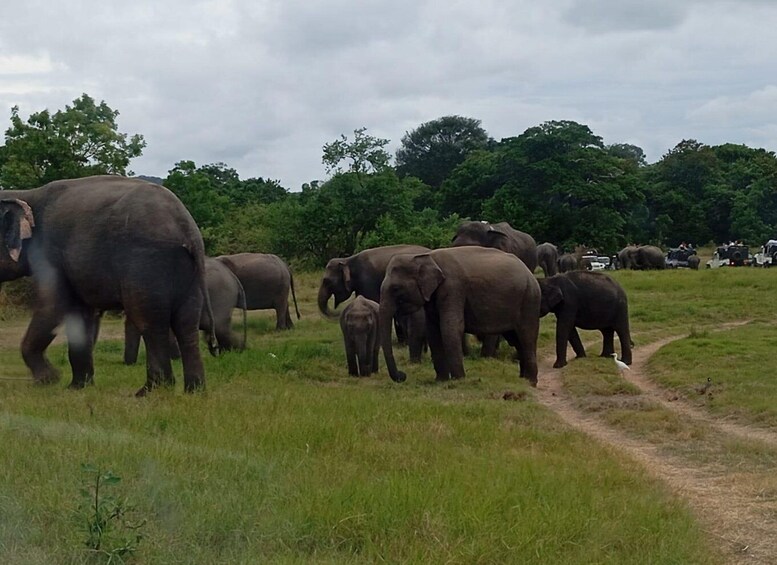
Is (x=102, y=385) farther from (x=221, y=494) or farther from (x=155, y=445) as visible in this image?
(x=221, y=494)

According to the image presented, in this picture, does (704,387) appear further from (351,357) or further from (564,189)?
(564,189)

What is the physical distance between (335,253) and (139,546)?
30.9m

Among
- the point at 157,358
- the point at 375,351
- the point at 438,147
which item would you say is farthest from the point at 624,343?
the point at 438,147

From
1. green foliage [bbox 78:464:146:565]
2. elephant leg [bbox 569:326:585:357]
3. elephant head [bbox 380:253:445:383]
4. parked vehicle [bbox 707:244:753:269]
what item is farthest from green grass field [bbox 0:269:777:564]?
parked vehicle [bbox 707:244:753:269]

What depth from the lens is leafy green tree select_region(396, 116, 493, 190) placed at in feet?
250

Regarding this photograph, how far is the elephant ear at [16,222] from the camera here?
1017 centimetres

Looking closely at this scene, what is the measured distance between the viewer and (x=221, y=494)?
559 centimetres

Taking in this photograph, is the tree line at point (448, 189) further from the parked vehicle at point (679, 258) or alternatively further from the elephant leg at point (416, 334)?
the elephant leg at point (416, 334)

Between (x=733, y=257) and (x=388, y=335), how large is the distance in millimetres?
35412

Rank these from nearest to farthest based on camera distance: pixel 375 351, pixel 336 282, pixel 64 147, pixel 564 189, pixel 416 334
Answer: pixel 375 351, pixel 416 334, pixel 336 282, pixel 64 147, pixel 564 189

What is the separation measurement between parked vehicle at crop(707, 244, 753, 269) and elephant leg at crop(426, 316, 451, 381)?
33031 millimetres

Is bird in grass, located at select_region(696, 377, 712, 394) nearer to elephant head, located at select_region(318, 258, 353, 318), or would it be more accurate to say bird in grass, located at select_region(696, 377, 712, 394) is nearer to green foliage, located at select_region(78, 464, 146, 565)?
elephant head, located at select_region(318, 258, 353, 318)

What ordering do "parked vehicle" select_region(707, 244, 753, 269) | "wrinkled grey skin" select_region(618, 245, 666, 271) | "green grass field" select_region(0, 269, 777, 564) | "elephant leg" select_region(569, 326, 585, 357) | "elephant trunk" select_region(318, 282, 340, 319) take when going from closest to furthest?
1. "green grass field" select_region(0, 269, 777, 564)
2. "elephant leg" select_region(569, 326, 585, 357)
3. "elephant trunk" select_region(318, 282, 340, 319)
4. "wrinkled grey skin" select_region(618, 245, 666, 271)
5. "parked vehicle" select_region(707, 244, 753, 269)

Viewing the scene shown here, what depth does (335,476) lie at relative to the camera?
6266mm
